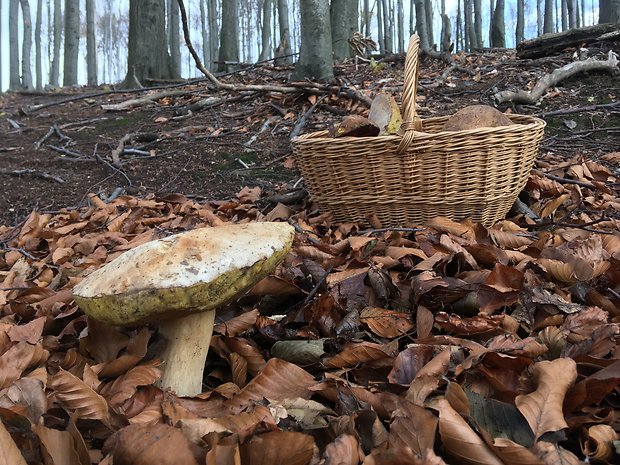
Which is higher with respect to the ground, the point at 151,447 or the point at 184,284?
the point at 184,284

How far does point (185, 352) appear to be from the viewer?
1127mm

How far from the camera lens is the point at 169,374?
112 centimetres

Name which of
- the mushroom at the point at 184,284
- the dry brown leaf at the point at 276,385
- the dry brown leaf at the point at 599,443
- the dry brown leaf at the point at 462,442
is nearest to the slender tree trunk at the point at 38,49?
the mushroom at the point at 184,284

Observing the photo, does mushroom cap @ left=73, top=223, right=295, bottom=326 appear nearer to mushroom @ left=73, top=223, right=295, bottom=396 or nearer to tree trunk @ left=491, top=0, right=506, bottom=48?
mushroom @ left=73, top=223, right=295, bottom=396

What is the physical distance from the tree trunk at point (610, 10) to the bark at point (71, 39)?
13.5 m

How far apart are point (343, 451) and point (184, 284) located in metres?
0.42

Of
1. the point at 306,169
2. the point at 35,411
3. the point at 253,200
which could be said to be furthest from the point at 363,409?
the point at 253,200

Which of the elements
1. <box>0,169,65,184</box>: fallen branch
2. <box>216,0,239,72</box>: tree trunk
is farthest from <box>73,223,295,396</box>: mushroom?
<box>216,0,239,72</box>: tree trunk

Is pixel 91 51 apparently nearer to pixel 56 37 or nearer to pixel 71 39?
pixel 71 39

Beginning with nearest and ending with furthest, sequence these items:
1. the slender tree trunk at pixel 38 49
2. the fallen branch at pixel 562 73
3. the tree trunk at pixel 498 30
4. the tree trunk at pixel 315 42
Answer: the fallen branch at pixel 562 73
the tree trunk at pixel 315 42
the tree trunk at pixel 498 30
the slender tree trunk at pixel 38 49

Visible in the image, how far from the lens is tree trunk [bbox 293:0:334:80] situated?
4.95 metres

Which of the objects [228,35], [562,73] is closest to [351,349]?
[562,73]

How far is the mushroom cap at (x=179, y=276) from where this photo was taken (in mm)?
949

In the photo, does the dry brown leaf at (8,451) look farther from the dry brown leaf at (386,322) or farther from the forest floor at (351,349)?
the dry brown leaf at (386,322)
